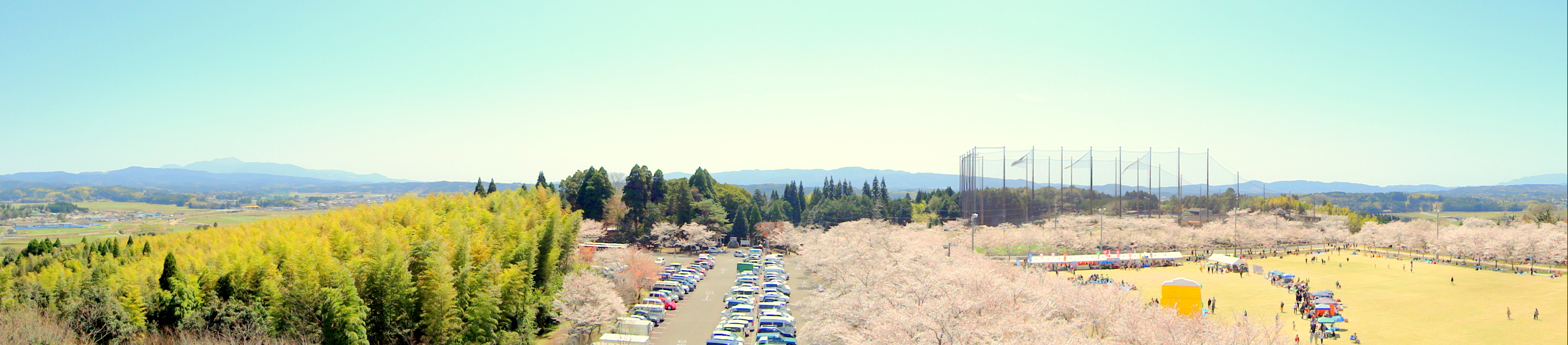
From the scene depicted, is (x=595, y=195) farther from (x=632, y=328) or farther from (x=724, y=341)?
(x=724, y=341)

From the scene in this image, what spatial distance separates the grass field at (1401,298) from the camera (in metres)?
21.4

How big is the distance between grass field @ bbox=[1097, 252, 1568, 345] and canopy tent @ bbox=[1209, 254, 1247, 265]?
3.86ft

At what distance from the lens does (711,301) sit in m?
28.7

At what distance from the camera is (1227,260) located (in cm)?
4019

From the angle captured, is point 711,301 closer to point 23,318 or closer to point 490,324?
point 490,324

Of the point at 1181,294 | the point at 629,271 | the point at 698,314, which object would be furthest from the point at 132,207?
the point at 1181,294

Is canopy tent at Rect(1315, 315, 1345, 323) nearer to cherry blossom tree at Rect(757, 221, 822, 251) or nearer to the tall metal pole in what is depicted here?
the tall metal pole

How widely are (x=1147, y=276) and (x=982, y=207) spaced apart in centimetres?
1613

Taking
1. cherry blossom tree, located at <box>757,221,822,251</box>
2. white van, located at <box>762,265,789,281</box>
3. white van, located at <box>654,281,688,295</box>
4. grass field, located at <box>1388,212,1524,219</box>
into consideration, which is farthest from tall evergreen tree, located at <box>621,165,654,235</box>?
grass field, located at <box>1388,212,1524,219</box>

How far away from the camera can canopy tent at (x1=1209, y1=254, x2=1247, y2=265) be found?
3956 cm

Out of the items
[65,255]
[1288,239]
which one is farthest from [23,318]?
[1288,239]

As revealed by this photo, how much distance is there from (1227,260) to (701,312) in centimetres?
3068

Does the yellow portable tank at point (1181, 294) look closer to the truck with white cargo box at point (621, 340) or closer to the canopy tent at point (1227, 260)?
Result: the truck with white cargo box at point (621, 340)

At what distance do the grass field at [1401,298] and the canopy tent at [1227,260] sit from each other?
3.86 ft
